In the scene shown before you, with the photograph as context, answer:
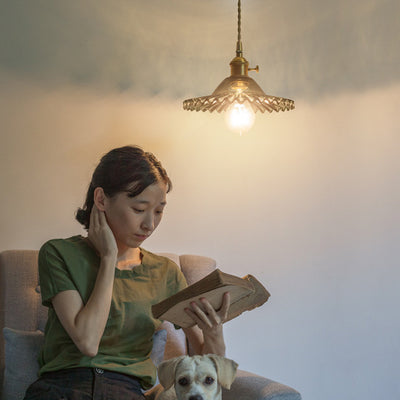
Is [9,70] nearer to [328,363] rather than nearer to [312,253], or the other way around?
[312,253]

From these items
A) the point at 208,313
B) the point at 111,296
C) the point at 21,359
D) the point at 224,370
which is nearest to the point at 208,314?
the point at 208,313

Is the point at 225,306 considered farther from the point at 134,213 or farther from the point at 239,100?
the point at 239,100

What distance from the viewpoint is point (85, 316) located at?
1.57 metres

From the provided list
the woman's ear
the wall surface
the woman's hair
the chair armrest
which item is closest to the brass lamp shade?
the wall surface

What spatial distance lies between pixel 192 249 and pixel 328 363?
788 millimetres

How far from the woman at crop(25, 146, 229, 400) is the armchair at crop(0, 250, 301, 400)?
10 centimetres

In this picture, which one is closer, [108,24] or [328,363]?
[108,24]

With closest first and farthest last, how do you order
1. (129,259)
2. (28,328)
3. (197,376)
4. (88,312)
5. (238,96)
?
(197,376)
(88,312)
(129,259)
(28,328)
(238,96)

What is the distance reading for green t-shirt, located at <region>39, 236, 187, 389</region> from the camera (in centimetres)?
162

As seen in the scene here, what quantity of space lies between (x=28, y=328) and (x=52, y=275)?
400 mm

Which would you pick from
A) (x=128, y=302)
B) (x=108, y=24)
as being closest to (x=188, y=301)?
(x=128, y=302)

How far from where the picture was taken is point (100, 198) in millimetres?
1762

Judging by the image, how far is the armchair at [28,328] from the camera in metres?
1.69

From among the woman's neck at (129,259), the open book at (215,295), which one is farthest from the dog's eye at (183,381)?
the woman's neck at (129,259)
